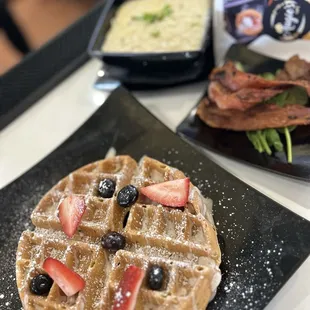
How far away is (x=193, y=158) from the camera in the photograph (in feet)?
7.57

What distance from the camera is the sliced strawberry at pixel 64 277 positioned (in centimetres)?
174

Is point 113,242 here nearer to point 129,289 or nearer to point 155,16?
point 129,289

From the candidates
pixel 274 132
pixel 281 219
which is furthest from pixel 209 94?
pixel 281 219

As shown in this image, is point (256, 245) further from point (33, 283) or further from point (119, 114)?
point (119, 114)

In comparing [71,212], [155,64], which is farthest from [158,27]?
[71,212]

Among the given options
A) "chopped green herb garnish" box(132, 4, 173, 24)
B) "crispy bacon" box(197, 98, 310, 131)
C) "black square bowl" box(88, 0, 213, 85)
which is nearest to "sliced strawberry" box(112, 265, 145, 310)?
→ "crispy bacon" box(197, 98, 310, 131)

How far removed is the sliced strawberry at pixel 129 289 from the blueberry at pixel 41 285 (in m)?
0.30

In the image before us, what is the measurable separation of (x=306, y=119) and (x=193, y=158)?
580mm

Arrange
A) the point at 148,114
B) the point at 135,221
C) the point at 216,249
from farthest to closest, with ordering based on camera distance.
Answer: the point at 148,114
the point at 135,221
the point at 216,249

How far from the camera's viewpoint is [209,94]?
2.57 metres

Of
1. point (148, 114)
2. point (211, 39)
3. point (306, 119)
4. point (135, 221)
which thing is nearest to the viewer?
point (135, 221)

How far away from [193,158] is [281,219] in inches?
22.7

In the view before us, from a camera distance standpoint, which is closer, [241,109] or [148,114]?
[241,109]

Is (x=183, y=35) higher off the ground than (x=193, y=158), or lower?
higher
